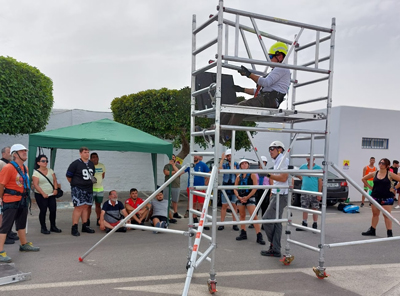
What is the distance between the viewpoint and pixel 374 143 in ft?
50.2

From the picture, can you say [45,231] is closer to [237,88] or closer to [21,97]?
[21,97]

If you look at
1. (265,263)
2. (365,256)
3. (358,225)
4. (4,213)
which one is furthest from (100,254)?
(358,225)

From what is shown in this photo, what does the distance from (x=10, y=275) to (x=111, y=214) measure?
3369mm

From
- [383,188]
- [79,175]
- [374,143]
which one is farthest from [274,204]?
[374,143]

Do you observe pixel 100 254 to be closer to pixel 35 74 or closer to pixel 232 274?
pixel 232 274

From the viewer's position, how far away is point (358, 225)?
9.15 m

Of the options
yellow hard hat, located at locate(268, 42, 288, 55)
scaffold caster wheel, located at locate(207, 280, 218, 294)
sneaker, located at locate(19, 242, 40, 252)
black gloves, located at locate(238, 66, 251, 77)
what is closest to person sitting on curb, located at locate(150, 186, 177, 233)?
sneaker, located at locate(19, 242, 40, 252)

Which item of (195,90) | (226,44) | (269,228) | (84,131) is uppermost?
(226,44)

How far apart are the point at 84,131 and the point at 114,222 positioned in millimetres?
2273

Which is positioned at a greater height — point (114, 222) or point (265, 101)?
point (265, 101)

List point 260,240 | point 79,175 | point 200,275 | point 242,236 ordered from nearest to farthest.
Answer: point 200,275
point 260,240
point 242,236
point 79,175

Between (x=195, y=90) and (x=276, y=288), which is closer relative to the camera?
(x=276, y=288)

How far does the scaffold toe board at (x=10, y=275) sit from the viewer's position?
438 centimetres

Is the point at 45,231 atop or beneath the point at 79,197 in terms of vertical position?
beneath
